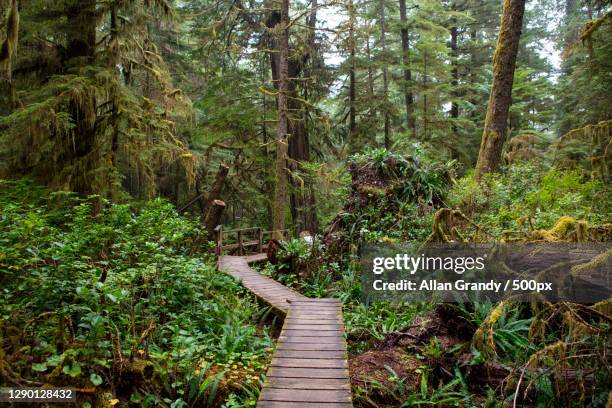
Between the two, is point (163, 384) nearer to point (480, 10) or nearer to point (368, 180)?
point (368, 180)

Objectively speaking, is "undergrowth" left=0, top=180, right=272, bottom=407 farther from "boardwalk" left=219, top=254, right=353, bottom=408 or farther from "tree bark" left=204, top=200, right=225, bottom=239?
"tree bark" left=204, top=200, right=225, bottom=239

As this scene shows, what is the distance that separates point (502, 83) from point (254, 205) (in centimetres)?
1328

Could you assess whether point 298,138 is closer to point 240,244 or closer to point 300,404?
point 240,244

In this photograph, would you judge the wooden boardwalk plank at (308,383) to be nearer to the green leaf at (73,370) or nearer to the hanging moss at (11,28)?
the green leaf at (73,370)

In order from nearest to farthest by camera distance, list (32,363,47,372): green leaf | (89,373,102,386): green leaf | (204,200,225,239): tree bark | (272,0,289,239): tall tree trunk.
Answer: (32,363,47,372): green leaf, (89,373,102,386): green leaf, (204,200,225,239): tree bark, (272,0,289,239): tall tree trunk

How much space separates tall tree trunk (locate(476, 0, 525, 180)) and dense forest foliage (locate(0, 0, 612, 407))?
0.05 metres

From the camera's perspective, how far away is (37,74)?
35.0ft

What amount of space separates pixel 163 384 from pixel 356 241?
5.92 meters

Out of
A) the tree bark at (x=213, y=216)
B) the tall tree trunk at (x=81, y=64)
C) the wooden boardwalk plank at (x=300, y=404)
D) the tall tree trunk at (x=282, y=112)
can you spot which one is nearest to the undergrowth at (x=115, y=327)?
the wooden boardwalk plank at (x=300, y=404)

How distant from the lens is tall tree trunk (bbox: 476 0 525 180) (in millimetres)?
9516

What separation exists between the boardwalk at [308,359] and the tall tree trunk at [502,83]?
5.75 meters

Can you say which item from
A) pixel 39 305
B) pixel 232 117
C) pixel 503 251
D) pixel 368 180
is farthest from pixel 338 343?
pixel 232 117

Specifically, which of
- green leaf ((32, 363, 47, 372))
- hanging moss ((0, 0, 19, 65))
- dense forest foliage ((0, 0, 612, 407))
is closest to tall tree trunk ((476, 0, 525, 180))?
dense forest foliage ((0, 0, 612, 407))

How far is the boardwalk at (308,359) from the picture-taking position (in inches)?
163
